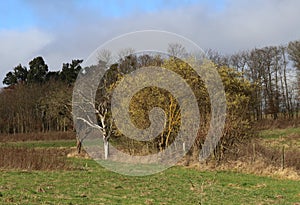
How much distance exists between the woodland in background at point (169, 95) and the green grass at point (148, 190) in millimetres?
5420

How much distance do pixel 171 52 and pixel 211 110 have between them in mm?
6493

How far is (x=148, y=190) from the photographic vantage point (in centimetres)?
1162

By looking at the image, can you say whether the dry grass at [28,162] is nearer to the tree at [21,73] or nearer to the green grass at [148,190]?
the green grass at [148,190]

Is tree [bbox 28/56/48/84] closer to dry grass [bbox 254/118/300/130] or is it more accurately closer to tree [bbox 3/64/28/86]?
tree [bbox 3/64/28/86]

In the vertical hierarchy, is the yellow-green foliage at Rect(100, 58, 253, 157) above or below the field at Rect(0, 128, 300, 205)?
above

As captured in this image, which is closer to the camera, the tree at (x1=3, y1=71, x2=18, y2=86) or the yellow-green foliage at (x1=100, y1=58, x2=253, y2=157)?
the yellow-green foliage at (x1=100, y1=58, x2=253, y2=157)

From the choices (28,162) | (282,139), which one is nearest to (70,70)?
(282,139)

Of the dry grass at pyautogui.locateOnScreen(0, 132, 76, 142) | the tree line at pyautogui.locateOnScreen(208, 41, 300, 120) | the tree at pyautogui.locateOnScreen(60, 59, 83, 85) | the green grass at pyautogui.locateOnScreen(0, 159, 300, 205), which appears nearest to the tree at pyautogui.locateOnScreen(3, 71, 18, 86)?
the tree at pyautogui.locateOnScreen(60, 59, 83, 85)

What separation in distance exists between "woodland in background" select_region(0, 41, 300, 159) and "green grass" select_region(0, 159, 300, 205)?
5.42 meters

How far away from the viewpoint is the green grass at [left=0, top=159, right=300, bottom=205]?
9.50 meters

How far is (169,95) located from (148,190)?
1257 centimetres

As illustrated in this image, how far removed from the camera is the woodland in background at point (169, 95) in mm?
23578

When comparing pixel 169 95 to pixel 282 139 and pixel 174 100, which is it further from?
pixel 282 139

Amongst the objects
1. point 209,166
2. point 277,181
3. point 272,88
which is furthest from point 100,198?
point 272,88
